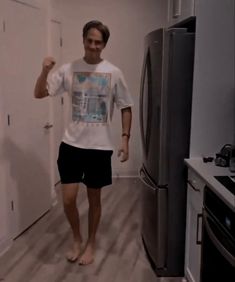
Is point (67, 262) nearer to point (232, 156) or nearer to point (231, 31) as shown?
point (232, 156)

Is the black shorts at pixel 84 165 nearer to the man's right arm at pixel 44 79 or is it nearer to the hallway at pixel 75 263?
the man's right arm at pixel 44 79

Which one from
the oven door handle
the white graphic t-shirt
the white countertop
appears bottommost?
the oven door handle

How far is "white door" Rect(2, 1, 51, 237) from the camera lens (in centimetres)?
304

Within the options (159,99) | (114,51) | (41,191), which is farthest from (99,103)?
(114,51)

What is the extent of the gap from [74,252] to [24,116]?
3.92ft

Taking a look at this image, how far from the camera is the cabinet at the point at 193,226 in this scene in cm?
221

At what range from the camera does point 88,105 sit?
265cm

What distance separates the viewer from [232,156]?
2.24 m

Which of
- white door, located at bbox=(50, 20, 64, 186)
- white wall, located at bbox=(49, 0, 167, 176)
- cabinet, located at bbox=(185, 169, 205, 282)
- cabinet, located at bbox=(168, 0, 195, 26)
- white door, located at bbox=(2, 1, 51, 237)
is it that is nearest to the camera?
cabinet, located at bbox=(185, 169, 205, 282)

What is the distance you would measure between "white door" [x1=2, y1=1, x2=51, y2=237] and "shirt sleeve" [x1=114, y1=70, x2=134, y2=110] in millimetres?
875

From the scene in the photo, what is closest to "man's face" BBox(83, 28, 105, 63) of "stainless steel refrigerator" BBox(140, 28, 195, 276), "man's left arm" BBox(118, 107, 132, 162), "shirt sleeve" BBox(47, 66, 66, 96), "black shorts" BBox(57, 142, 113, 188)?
"shirt sleeve" BBox(47, 66, 66, 96)

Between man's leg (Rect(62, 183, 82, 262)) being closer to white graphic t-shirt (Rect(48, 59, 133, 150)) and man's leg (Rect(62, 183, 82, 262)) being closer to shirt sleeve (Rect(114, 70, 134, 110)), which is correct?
white graphic t-shirt (Rect(48, 59, 133, 150))

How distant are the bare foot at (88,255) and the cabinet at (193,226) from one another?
29.1 inches

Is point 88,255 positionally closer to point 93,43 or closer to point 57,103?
point 93,43
